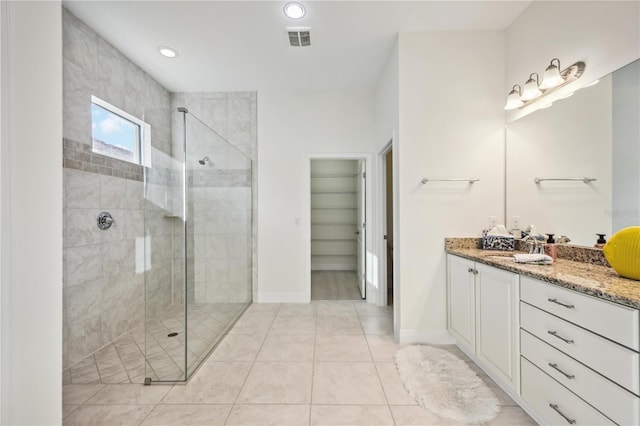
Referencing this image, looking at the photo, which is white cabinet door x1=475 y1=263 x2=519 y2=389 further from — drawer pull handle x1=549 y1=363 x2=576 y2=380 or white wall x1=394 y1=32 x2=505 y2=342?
white wall x1=394 y1=32 x2=505 y2=342

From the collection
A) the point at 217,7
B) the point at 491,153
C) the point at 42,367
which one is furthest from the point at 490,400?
the point at 217,7

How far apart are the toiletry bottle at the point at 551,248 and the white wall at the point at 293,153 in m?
2.19

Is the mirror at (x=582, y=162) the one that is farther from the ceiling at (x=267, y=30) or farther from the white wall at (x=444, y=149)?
the ceiling at (x=267, y=30)

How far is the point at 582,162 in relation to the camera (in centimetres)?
175

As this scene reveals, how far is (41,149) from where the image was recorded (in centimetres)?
97

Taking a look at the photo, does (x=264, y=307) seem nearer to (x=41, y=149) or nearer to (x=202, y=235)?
(x=202, y=235)

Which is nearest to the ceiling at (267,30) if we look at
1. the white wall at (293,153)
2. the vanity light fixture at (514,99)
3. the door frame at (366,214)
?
the white wall at (293,153)

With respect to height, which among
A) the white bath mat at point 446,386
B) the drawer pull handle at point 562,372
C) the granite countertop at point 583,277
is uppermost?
the granite countertop at point 583,277

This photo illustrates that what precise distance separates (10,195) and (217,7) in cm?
203

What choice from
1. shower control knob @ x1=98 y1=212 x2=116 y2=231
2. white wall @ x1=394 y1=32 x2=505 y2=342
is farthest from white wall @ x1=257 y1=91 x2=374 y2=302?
shower control knob @ x1=98 y1=212 x2=116 y2=231

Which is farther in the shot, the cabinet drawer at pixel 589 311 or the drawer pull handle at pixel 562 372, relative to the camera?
the drawer pull handle at pixel 562 372

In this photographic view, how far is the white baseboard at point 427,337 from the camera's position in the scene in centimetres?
241

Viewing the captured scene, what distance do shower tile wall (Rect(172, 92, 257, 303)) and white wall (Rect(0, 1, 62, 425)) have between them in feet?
3.65

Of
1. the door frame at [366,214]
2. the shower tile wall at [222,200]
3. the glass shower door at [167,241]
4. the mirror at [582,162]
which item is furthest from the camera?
the door frame at [366,214]
